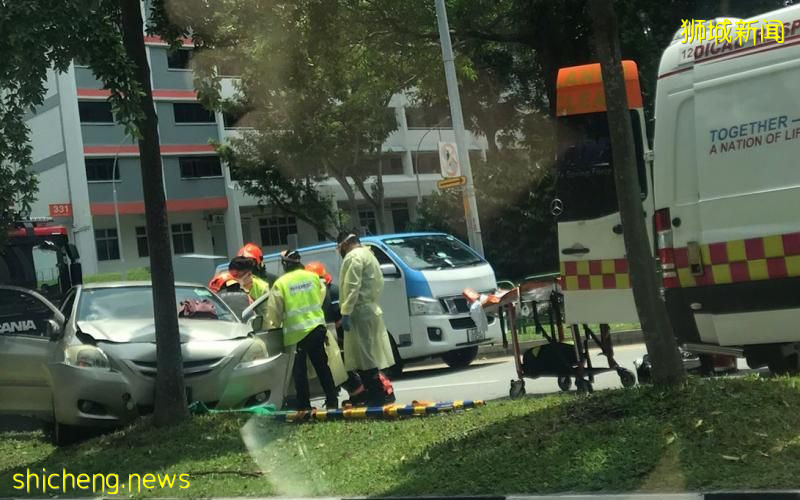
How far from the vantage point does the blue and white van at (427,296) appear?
1235cm

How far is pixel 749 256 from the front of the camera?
6.29m

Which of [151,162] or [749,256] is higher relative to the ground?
[151,162]

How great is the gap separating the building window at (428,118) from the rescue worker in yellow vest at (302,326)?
1152 inches

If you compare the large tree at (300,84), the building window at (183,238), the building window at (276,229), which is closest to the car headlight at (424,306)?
the large tree at (300,84)

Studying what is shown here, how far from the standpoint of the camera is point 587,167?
7820 mm

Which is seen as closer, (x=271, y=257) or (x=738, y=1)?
(x=271, y=257)

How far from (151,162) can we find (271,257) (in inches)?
268

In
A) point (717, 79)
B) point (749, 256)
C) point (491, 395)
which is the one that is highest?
point (717, 79)

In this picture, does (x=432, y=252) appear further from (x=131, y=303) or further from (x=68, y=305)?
(x=68, y=305)

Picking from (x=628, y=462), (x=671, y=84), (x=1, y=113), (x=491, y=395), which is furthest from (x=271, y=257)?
(x=628, y=462)

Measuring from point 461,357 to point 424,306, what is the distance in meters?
1.57

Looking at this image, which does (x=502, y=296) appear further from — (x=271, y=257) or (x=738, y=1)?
(x=738, y=1)

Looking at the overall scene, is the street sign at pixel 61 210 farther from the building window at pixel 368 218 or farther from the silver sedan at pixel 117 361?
the silver sedan at pixel 117 361

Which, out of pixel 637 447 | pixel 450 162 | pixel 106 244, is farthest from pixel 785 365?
pixel 106 244
